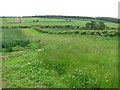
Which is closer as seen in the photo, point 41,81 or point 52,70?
point 41,81

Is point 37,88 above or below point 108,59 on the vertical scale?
below

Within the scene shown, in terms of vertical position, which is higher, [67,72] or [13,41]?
[67,72]

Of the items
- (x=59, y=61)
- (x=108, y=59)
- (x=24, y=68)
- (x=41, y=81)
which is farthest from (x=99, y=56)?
(x=24, y=68)

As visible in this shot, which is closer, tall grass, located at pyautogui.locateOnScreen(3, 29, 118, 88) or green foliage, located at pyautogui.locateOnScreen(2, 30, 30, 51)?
tall grass, located at pyautogui.locateOnScreen(3, 29, 118, 88)

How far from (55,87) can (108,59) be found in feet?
8.48

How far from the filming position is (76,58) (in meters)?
12.5

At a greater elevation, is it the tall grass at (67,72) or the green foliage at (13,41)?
the tall grass at (67,72)

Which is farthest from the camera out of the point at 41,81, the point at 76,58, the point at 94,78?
the point at 76,58

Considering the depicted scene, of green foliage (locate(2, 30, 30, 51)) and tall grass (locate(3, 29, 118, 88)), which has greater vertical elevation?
tall grass (locate(3, 29, 118, 88))

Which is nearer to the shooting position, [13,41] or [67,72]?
[67,72]

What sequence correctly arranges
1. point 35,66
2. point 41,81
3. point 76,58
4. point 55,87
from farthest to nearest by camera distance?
1. point 35,66
2. point 76,58
3. point 41,81
4. point 55,87

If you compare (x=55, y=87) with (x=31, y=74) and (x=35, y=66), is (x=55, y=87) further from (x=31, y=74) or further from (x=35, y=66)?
(x=35, y=66)

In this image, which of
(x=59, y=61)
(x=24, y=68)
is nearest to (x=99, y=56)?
(x=59, y=61)

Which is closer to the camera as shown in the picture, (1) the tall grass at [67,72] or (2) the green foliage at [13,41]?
(1) the tall grass at [67,72]
